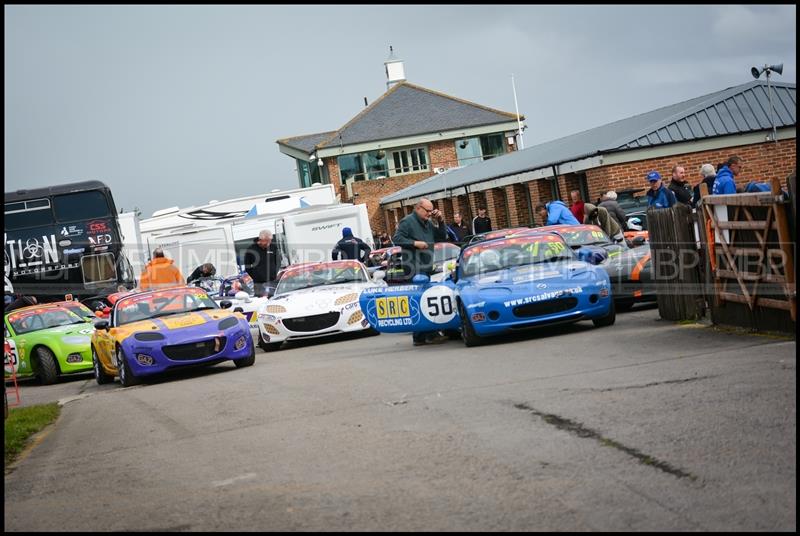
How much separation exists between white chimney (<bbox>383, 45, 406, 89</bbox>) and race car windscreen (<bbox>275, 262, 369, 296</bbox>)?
219 feet

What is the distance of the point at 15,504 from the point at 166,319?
9051 millimetres

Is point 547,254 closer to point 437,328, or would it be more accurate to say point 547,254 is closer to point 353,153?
point 437,328

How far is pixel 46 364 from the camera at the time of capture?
1984 cm

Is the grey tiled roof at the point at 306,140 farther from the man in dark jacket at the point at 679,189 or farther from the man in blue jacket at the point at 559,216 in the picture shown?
the man in dark jacket at the point at 679,189

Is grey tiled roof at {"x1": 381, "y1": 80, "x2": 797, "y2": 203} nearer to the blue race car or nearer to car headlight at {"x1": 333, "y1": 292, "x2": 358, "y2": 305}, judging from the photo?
car headlight at {"x1": 333, "y1": 292, "x2": 358, "y2": 305}

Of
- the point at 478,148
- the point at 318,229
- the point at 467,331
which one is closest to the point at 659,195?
the point at 467,331

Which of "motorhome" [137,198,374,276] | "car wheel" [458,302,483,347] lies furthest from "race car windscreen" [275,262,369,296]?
"motorhome" [137,198,374,276]

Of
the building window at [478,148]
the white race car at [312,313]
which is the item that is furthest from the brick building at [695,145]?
the building window at [478,148]

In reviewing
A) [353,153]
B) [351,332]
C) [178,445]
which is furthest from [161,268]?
[353,153]

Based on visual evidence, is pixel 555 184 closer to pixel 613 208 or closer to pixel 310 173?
pixel 613 208

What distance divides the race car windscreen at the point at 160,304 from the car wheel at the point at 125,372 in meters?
0.84

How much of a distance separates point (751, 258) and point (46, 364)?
12.9 m

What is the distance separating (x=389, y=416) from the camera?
9234mm

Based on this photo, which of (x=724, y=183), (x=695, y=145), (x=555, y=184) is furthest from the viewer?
(x=555, y=184)
